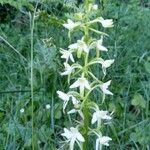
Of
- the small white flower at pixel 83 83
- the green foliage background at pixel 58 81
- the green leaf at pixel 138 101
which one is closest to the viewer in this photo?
the small white flower at pixel 83 83

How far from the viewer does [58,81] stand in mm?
3453

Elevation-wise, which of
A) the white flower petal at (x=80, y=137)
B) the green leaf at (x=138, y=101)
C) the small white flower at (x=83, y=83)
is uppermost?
the small white flower at (x=83, y=83)

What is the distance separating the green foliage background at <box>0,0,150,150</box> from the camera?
294 centimetres

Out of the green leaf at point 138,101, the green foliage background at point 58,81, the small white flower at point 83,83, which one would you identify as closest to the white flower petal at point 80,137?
the small white flower at point 83,83

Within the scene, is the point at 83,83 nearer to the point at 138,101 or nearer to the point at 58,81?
the point at 138,101

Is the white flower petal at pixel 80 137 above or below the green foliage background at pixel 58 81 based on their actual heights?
above

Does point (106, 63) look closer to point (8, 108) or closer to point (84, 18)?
point (84, 18)

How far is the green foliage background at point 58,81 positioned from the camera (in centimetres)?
294

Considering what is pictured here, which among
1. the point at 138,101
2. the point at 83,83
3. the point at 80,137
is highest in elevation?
the point at 83,83

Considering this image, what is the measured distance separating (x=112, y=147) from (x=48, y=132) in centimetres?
37

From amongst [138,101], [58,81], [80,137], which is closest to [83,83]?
[80,137]

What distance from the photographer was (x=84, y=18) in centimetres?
200

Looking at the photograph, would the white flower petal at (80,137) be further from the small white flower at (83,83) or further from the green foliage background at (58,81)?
the green foliage background at (58,81)

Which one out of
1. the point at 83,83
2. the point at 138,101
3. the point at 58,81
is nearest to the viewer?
the point at 83,83
